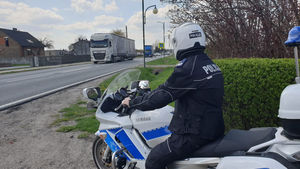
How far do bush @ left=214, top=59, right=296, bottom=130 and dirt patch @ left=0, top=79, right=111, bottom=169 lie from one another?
7.87 ft

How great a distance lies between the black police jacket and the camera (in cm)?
214

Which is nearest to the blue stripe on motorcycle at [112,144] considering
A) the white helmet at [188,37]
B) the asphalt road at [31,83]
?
the white helmet at [188,37]

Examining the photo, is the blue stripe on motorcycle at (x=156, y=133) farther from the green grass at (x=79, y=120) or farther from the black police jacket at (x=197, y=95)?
the green grass at (x=79, y=120)

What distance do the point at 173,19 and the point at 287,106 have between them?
7.01 m

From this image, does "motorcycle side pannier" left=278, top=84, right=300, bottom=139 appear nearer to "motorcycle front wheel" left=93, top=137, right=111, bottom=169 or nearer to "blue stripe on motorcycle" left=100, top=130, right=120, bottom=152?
"blue stripe on motorcycle" left=100, top=130, right=120, bottom=152

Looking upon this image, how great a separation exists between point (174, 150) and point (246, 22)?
16.9 feet

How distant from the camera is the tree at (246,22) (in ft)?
17.8

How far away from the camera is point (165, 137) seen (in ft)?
8.64

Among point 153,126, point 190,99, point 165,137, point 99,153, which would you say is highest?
point 190,99

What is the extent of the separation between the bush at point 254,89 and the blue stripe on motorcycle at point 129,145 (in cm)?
194

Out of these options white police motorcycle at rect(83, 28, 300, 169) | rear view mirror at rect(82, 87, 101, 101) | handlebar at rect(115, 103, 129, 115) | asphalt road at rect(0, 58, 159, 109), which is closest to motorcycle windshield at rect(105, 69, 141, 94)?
white police motorcycle at rect(83, 28, 300, 169)

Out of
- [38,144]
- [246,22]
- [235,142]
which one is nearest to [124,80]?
[235,142]

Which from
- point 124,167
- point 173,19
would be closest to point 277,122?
point 124,167

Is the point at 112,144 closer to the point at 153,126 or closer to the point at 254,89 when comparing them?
the point at 153,126
